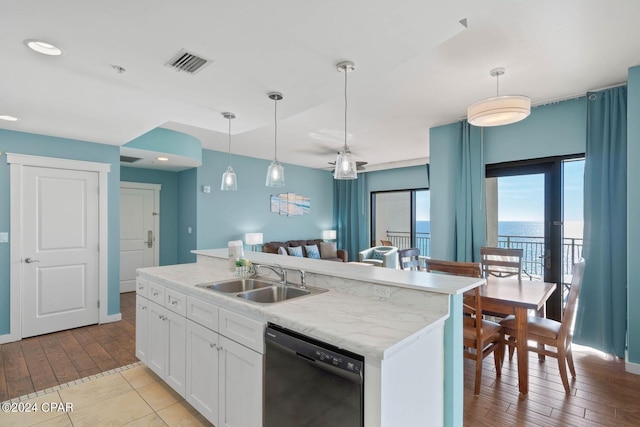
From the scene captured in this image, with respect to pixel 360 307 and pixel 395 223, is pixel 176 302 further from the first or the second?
pixel 395 223

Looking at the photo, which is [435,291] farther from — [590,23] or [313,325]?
[590,23]

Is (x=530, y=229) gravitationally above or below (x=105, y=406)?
above

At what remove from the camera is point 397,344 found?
126cm

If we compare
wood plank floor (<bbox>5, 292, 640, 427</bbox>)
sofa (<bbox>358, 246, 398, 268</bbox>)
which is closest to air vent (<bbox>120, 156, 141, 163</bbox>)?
wood plank floor (<bbox>5, 292, 640, 427</bbox>)

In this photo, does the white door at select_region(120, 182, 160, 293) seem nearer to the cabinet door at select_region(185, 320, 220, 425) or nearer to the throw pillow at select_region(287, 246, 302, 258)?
the throw pillow at select_region(287, 246, 302, 258)

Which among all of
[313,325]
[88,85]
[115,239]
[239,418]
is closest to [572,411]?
[313,325]

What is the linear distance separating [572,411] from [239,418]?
235 cm

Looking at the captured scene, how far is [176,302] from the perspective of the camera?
236 centimetres

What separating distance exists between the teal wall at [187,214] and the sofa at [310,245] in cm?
143

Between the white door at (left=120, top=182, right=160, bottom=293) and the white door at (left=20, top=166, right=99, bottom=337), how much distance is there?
1.88 metres

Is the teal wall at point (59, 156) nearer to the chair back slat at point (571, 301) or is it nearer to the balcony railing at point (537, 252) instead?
the chair back slat at point (571, 301)

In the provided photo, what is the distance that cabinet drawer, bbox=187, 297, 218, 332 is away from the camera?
2.00m

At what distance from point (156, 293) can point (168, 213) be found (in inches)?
165

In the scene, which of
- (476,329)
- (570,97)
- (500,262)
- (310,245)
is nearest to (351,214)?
(310,245)
